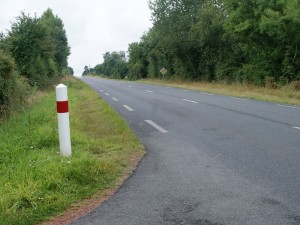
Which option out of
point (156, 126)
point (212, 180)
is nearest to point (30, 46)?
point (156, 126)

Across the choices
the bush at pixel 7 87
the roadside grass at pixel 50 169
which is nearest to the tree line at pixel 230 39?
the bush at pixel 7 87

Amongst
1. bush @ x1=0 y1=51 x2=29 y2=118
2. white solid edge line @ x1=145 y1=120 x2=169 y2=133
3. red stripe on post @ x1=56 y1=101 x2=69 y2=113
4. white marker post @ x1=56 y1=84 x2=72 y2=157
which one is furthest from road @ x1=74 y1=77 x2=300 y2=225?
bush @ x1=0 y1=51 x2=29 y2=118

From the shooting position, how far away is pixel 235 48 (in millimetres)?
33250

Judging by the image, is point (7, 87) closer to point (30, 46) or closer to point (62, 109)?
point (62, 109)

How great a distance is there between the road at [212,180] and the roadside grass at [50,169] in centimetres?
40

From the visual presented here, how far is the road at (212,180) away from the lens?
383 cm

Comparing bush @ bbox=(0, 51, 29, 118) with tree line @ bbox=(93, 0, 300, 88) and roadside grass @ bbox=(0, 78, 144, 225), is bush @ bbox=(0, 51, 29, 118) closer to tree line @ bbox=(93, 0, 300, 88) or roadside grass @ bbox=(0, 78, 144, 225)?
roadside grass @ bbox=(0, 78, 144, 225)

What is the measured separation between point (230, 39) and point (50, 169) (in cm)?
3167

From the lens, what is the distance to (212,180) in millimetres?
5066

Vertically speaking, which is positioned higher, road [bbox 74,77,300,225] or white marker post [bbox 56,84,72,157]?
white marker post [bbox 56,84,72,157]

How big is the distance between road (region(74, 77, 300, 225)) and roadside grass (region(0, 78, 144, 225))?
40 cm

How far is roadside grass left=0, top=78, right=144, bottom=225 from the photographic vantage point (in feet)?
13.4

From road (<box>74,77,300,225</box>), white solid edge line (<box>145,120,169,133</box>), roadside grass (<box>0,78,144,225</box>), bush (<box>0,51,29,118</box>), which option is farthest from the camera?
bush (<box>0,51,29,118</box>)

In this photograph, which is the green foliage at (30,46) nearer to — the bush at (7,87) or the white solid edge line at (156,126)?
the bush at (7,87)
